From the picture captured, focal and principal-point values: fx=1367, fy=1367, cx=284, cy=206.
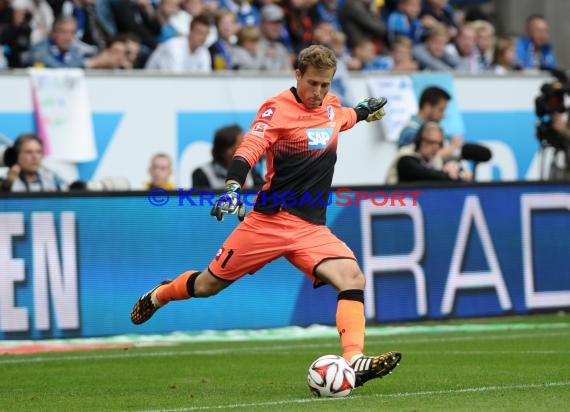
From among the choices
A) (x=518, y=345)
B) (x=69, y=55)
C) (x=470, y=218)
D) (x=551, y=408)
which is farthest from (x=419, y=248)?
(x=551, y=408)

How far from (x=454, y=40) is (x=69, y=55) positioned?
7.29 m

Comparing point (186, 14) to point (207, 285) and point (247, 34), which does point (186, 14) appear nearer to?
point (247, 34)

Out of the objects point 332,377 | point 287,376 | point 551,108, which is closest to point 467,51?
point 551,108

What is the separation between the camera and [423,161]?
15852 millimetres

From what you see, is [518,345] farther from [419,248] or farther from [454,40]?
[454,40]

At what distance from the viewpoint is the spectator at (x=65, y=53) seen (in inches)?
683

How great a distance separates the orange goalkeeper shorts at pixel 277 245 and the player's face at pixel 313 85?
2.59ft

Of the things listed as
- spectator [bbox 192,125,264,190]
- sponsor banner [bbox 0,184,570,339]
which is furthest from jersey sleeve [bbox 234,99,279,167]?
spectator [bbox 192,125,264,190]

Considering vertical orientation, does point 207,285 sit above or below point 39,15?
below

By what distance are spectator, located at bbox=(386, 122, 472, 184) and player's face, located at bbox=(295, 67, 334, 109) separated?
21.1 ft

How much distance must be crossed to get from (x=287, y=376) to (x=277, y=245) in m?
1.37

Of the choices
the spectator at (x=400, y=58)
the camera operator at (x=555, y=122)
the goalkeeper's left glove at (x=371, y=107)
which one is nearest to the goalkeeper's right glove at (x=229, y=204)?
the goalkeeper's left glove at (x=371, y=107)

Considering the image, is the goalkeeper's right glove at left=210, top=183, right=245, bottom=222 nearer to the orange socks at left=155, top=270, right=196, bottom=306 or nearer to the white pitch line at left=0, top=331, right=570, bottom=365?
the orange socks at left=155, top=270, right=196, bottom=306

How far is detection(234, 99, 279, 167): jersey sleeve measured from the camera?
9031mm
